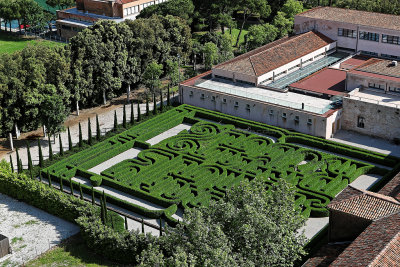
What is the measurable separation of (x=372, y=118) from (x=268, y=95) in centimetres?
1216

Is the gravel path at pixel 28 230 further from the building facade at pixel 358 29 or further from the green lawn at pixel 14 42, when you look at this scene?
the green lawn at pixel 14 42

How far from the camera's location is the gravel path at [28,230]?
45.8 m

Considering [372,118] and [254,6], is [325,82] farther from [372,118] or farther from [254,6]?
[254,6]

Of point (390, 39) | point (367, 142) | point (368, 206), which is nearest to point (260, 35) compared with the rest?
point (390, 39)

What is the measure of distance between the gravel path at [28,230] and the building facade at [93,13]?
55830mm

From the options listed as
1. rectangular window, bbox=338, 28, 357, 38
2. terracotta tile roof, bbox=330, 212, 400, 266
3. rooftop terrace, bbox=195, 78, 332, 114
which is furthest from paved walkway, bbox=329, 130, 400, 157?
terracotta tile roof, bbox=330, 212, 400, 266

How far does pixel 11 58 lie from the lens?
210ft

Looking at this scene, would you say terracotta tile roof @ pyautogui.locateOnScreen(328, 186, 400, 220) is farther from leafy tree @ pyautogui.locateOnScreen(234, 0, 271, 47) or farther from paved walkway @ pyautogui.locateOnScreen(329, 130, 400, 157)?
leafy tree @ pyautogui.locateOnScreen(234, 0, 271, 47)

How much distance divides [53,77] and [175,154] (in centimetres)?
1772

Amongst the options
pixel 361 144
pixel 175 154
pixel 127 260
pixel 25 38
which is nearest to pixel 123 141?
pixel 175 154

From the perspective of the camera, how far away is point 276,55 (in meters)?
73.3

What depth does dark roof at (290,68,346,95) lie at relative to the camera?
67750 millimetres

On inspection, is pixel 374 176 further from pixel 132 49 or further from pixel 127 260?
pixel 132 49

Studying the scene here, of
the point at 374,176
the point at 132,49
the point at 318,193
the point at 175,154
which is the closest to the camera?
the point at 318,193
